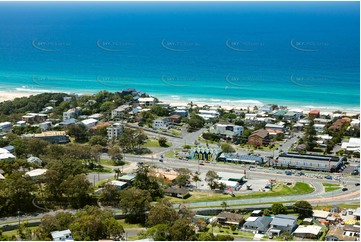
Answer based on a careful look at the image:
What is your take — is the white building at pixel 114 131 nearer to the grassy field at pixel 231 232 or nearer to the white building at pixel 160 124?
the white building at pixel 160 124

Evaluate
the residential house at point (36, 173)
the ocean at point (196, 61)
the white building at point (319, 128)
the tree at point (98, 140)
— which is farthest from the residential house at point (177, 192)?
the ocean at point (196, 61)

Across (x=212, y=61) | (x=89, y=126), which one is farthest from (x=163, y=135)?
(x=212, y=61)

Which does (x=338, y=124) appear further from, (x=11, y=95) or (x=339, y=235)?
(x=11, y=95)

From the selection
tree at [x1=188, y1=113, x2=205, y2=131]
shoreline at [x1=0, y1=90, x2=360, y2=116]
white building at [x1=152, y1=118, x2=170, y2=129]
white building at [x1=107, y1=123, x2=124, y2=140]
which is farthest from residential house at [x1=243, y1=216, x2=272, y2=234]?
shoreline at [x1=0, y1=90, x2=360, y2=116]

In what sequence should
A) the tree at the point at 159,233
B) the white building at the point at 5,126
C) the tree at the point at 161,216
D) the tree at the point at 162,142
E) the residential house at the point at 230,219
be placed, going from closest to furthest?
the tree at the point at 159,233 → the tree at the point at 161,216 → the residential house at the point at 230,219 → the tree at the point at 162,142 → the white building at the point at 5,126

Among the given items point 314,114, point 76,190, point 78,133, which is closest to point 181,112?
point 78,133

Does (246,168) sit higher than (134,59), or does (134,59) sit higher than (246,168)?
(134,59)

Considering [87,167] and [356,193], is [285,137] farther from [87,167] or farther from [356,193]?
[87,167]
